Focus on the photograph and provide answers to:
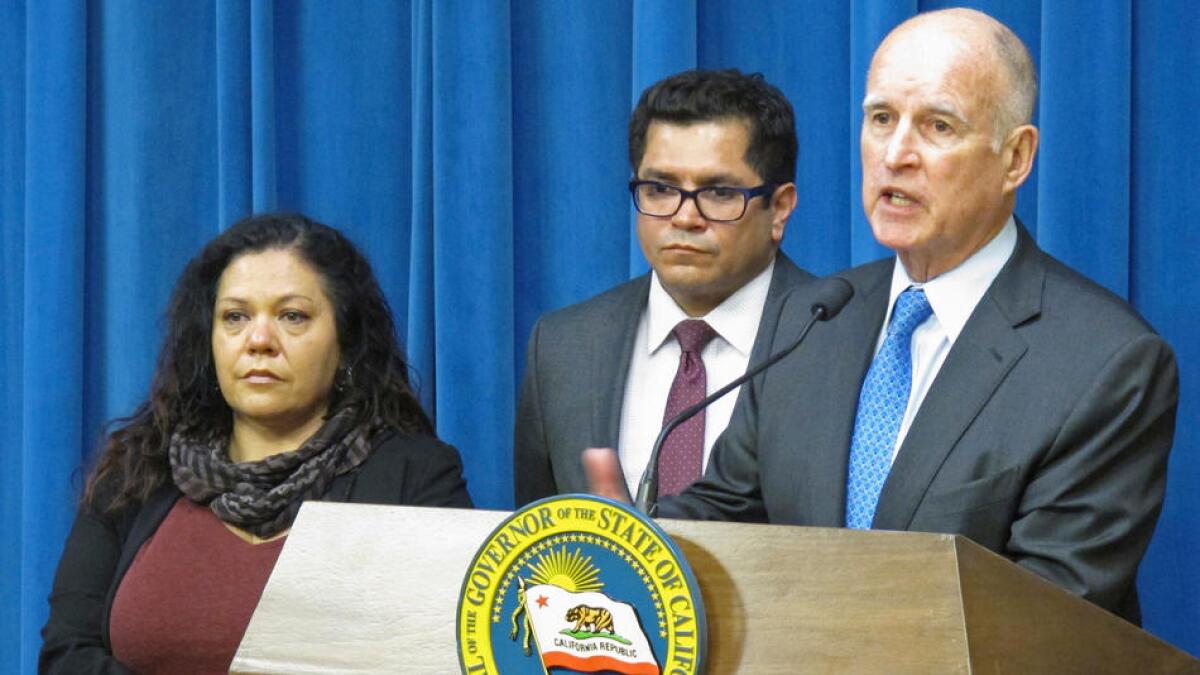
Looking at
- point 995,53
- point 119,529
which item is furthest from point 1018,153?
point 119,529

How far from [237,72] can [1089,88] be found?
164cm

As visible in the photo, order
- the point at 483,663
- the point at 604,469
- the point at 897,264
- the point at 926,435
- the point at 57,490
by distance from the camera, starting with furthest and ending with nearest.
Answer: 1. the point at 57,490
2. the point at 897,264
3. the point at 926,435
4. the point at 604,469
5. the point at 483,663

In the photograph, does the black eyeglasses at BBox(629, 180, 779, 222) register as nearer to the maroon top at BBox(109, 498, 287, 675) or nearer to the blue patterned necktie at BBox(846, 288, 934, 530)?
the blue patterned necktie at BBox(846, 288, 934, 530)

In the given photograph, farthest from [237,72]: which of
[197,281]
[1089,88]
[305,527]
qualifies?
[305,527]

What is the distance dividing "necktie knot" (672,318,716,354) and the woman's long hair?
43 centimetres

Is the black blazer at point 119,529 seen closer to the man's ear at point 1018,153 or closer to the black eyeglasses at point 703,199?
the black eyeglasses at point 703,199

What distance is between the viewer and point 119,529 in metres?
2.52

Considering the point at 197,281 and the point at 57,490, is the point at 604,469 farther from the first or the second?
the point at 57,490

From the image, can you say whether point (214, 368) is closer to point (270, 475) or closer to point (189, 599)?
point (270, 475)

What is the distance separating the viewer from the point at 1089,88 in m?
2.69

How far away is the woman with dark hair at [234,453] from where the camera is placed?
2.36 metres

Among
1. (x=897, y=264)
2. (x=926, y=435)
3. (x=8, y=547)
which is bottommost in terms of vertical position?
(x=8, y=547)

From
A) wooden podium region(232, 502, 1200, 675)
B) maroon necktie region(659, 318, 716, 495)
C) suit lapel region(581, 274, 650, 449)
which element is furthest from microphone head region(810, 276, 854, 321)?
suit lapel region(581, 274, 650, 449)

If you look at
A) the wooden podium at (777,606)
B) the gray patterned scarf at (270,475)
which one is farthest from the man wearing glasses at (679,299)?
the wooden podium at (777,606)
